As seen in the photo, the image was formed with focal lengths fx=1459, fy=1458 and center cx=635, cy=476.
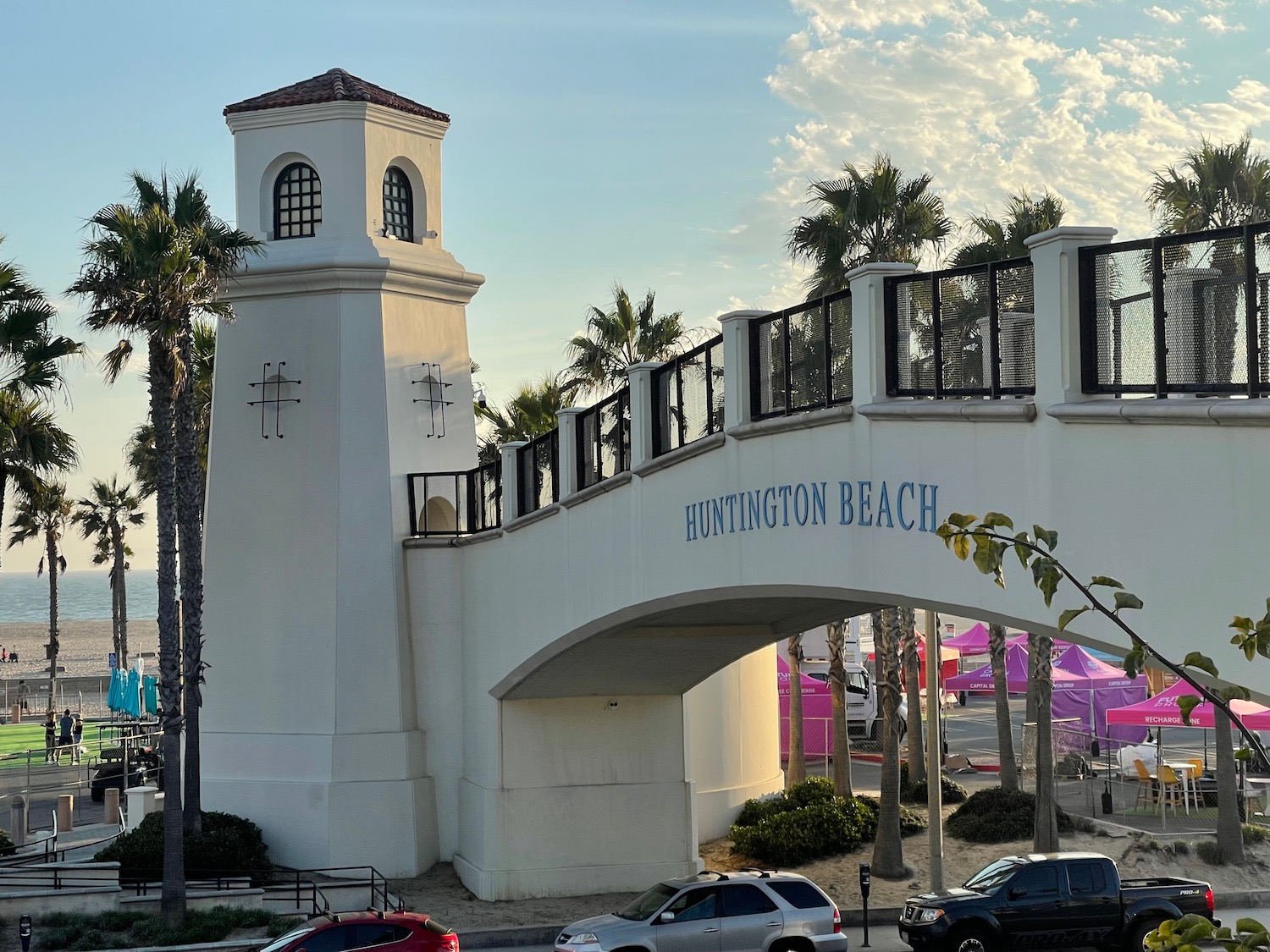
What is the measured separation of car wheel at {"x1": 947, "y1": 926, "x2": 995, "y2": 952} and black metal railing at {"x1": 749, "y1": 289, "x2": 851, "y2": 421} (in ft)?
27.8

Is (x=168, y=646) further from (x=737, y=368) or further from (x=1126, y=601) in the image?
(x=1126, y=601)

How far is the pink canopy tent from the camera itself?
28.2m

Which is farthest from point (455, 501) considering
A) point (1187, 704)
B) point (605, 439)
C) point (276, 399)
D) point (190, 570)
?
point (1187, 704)

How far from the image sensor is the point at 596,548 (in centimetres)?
2250

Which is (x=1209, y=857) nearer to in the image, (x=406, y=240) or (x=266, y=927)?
(x=266, y=927)

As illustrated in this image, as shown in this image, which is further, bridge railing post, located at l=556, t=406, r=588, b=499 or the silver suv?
bridge railing post, located at l=556, t=406, r=588, b=499

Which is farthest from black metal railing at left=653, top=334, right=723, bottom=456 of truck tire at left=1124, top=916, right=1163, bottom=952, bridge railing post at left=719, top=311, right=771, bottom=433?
truck tire at left=1124, top=916, right=1163, bottom=952

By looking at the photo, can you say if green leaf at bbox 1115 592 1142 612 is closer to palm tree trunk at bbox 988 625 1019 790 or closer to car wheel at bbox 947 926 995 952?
car wheel at bbox 947 926 995 952

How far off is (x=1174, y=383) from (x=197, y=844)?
20.1 meters

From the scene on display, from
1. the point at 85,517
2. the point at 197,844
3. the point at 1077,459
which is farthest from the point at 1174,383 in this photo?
the point at 85,517

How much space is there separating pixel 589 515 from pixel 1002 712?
14251 mm

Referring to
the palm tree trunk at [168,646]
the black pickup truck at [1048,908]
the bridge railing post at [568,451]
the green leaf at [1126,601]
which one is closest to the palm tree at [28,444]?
the palm tree trunk at [168,646]

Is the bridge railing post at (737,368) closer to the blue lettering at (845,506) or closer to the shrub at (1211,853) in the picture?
the blue lettering at (845,506)

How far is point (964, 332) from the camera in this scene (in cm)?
1377
